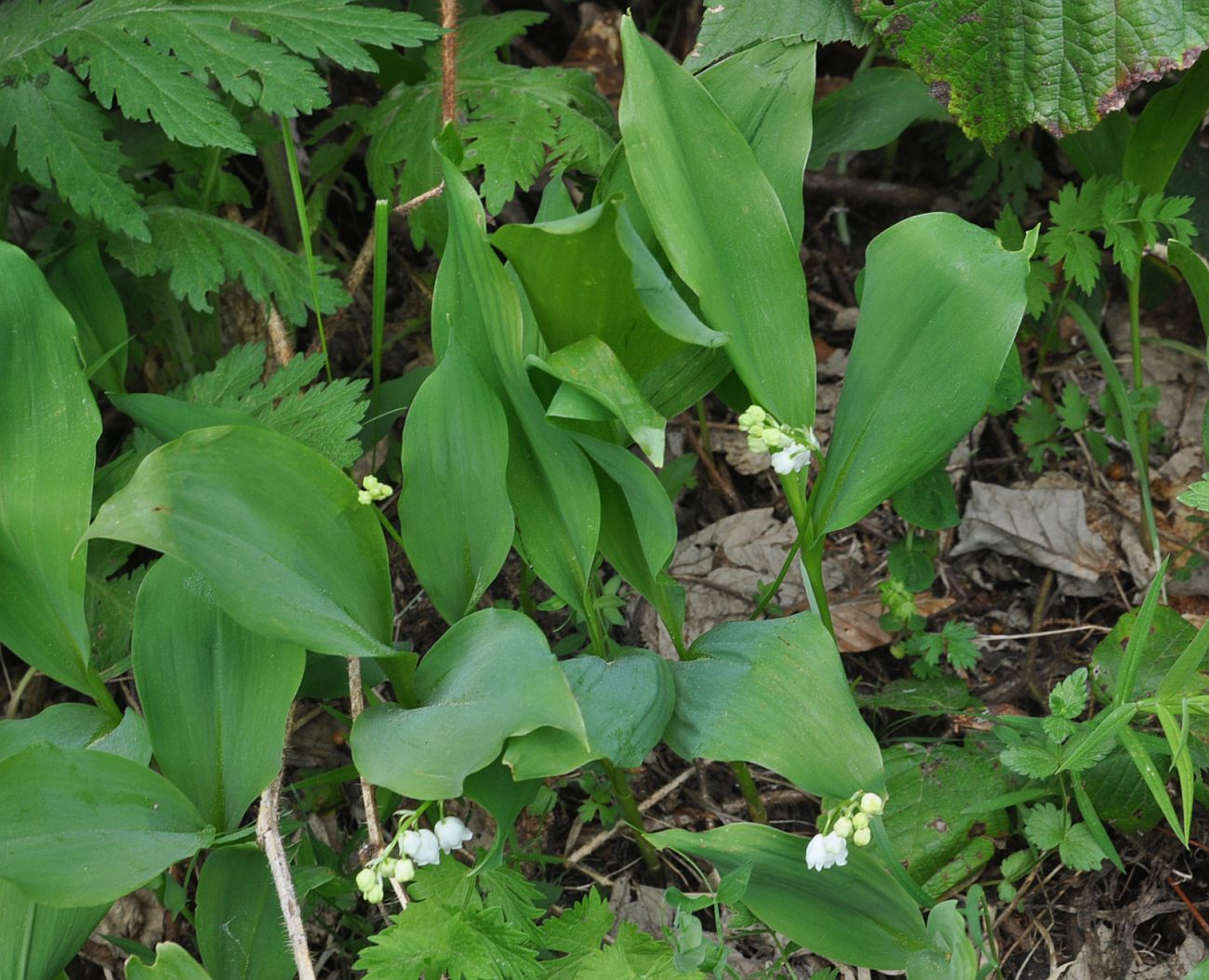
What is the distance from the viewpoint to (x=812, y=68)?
1.55 metres

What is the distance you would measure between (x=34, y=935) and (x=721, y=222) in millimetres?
1287

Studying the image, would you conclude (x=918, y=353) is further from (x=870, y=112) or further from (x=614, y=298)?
(x=870, y=112)

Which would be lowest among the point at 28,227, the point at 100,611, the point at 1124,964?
the point at 1124,964

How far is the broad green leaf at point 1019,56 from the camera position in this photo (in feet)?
5.59

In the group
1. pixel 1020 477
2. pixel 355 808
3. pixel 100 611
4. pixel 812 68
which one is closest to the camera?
pixel 812 68

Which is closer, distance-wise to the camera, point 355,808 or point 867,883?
point 867,883

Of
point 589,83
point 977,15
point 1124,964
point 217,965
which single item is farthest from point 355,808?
point 977,15

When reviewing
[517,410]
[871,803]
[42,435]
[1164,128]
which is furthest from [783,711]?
[1164,128]

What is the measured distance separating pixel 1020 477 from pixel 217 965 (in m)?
1.79

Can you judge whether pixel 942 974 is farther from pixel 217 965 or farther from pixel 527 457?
pixel 217 965

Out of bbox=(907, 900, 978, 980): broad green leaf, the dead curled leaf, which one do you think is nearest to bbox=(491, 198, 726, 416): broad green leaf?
bbox=(907, 900, 978, 980): broad green leaf

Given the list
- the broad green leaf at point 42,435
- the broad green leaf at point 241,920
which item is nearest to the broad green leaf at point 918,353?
the broad green leaf at point 241,920

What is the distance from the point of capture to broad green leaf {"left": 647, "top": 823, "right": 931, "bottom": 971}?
4.36 feet

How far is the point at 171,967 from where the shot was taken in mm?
1312
